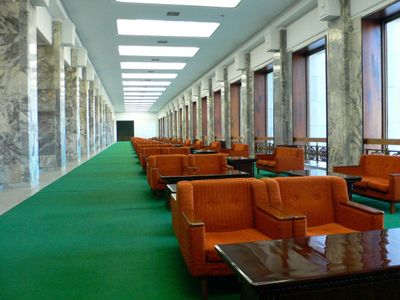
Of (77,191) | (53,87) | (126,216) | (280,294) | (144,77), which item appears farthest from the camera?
(144,77)

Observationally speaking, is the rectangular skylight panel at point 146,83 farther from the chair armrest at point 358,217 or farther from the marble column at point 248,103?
the chair armrest at point 358,217

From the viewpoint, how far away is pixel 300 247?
6.65 feet

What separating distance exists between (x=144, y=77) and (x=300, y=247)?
2087 centimetres

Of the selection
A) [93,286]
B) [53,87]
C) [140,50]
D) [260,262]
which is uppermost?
[140,50]

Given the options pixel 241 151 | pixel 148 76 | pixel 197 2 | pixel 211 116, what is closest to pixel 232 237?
pixel 197 2

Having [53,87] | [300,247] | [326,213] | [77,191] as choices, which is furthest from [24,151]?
[300,247]

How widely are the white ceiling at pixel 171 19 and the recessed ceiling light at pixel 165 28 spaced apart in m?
0.29

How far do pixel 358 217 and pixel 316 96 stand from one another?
30.8ft

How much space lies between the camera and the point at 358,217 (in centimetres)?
317

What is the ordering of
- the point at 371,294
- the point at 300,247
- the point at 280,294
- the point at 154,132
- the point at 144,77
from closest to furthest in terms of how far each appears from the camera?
the point at 280,294
the point at 371,294
the point at 300,247
the point at 144,77
the point at 154,132

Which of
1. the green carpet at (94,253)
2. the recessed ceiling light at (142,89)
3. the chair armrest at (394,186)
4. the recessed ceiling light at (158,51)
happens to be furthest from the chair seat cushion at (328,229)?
the recessed ceiling light at (142,89)

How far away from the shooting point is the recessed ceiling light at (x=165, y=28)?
12.0m

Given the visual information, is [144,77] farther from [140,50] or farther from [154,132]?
[154,132]

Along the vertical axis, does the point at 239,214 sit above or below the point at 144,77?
below
